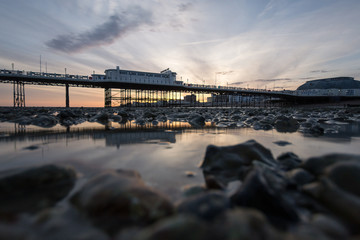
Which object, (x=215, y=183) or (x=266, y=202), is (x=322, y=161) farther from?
(x=215, y=183)

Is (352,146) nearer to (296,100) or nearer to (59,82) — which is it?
(59,82)

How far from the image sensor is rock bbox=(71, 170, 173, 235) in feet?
3.34

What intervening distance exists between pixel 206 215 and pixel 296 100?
8911 cm

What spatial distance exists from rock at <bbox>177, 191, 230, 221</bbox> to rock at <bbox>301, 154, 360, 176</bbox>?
103cm

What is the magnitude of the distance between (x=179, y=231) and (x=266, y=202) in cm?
64

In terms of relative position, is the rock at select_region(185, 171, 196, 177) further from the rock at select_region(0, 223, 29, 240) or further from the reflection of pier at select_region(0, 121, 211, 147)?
the reflection of pier at select_region(0, 121, 211, 147)

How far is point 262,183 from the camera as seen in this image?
46.3 inches

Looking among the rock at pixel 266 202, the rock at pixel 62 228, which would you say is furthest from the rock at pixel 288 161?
the rock at pixel 62 228

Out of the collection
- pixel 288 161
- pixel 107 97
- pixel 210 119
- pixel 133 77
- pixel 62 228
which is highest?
pixel 133 77

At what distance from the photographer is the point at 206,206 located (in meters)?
1.05

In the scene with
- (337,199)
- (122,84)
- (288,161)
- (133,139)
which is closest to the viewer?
(337,199)

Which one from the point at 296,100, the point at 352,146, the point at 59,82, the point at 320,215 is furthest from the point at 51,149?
the point at 296,100

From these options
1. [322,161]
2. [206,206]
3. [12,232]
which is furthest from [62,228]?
[322,161]

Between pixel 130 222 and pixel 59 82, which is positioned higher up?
pixel 59 82
